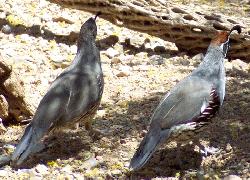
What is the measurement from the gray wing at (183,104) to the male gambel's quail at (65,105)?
593 mm

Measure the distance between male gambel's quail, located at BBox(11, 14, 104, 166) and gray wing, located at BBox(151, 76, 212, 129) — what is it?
0.59 m

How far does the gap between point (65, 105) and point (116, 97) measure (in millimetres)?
1376

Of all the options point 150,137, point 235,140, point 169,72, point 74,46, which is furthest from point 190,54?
point 150,137

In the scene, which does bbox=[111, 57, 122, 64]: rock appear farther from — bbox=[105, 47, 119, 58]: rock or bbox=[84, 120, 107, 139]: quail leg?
bbox=[84, 120, 107, 139]: quail leg

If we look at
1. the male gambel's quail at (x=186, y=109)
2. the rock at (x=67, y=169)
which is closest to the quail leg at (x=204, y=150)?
the male gambel's quail at (x=186, y=109)

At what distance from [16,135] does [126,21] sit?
234 centimetres

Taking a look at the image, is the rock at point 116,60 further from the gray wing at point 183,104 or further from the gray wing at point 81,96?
the gray wing at point 183,104

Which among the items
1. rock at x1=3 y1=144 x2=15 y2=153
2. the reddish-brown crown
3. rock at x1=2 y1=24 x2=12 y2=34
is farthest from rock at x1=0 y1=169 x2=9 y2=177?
rock at x1=2 y1=24 x2=12 y2=34

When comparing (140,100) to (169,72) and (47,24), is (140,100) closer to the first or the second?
(169,72)

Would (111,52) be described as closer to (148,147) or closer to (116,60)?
(116,60)

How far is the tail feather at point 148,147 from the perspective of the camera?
14.3 ft

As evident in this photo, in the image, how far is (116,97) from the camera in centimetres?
607

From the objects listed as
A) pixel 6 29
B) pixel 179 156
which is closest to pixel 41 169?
pixel 179 156

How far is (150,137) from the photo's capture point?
175 inches
